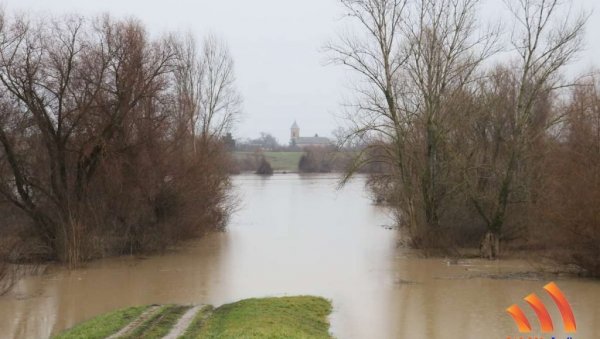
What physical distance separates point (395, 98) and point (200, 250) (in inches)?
416

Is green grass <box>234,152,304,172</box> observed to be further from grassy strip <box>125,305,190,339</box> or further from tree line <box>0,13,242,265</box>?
grassy strip <box>125,305,190,339</box>

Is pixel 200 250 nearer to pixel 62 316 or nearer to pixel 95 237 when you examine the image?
pixel 95 237

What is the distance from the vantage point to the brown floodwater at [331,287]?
44.0ft

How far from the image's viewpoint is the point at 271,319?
11961mm

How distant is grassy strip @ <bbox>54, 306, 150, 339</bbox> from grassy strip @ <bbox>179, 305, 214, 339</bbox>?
4.11 feet

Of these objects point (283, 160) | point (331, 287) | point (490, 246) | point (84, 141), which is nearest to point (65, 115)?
point (84, 141)

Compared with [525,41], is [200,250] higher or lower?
lower

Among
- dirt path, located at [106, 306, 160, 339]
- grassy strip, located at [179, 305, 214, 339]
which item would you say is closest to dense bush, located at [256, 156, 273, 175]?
grassy strip, located at [179, 305, 214, 339]

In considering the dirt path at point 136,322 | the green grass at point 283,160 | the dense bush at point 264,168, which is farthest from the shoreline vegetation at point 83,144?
the green grass at point 283,160

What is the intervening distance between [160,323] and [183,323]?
1.44 ft

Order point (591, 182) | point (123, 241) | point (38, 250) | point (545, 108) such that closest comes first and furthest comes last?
point (591, 182), point (38, 250), point (123, 241), point (545, 108)

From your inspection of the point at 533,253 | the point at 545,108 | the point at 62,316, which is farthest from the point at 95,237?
the point at 545,108

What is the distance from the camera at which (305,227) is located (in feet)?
112

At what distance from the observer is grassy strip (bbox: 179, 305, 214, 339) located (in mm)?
10891
